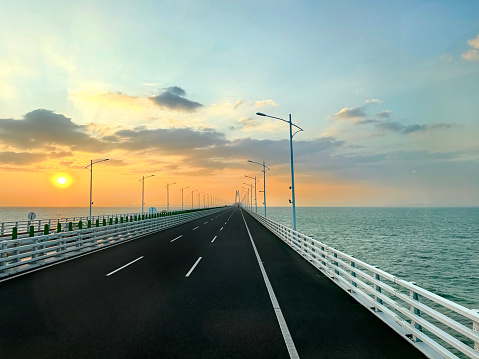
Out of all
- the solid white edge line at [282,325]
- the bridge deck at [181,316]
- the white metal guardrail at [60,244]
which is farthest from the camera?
the white metal guardrail at [60,244]

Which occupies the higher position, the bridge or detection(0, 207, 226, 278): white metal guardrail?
detection(0, 207, 226, 278): white metal guardrail

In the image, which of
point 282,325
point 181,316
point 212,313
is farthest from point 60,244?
point 282,325

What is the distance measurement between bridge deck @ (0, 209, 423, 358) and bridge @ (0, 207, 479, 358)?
0.02 meters

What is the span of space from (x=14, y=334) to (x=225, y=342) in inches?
156

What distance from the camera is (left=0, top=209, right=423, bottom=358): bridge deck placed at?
519cm

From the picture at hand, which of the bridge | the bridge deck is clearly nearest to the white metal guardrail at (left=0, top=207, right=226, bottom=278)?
the bridge

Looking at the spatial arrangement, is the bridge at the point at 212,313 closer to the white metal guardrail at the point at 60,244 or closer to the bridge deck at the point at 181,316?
the bridge deck at the point at 181,316

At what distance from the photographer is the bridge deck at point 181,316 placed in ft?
17.0

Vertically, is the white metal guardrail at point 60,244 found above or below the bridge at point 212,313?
above

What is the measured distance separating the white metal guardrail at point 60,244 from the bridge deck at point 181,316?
102cm

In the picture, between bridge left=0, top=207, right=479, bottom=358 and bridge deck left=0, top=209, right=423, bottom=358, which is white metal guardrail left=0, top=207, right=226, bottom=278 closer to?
bridge left=0, top=207, right=479, bottom=358

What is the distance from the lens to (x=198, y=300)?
310 inches

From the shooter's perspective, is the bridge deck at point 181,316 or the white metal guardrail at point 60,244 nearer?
the bridge deck at point 181,316

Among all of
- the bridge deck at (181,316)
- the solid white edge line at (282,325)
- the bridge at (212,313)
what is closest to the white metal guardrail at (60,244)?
the bridge at (212,313)
